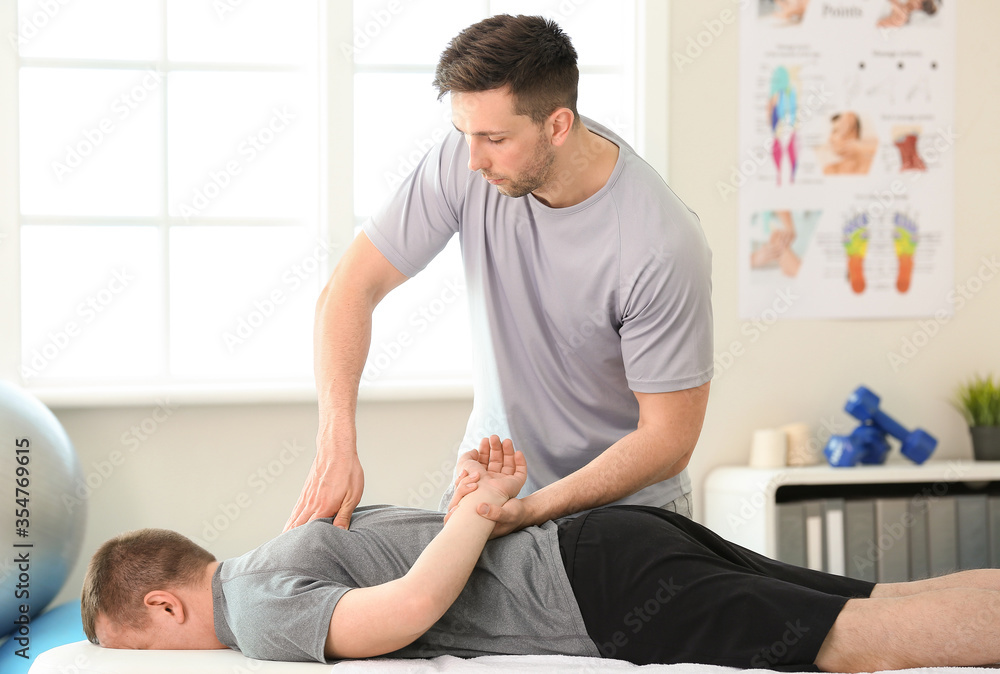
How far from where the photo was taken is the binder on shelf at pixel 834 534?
2527mm

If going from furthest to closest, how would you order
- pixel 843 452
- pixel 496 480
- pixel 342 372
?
1. pixel 843 452
2. pixel 342 372
3. pixel 496 480

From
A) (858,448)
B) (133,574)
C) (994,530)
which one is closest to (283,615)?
(133,574)

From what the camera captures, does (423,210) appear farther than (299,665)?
Yes

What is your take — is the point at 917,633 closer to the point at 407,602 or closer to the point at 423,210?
the point at 407,602

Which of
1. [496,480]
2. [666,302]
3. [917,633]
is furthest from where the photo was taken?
[666,302]

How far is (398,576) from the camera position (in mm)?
1402

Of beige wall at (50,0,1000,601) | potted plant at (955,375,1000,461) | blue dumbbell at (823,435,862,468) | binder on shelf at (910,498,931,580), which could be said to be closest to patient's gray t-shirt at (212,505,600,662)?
beige wall at (50,0,1000,601)

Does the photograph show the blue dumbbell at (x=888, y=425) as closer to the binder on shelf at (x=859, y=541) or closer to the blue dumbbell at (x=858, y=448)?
the blue dumbbell at (x=858, y=448)

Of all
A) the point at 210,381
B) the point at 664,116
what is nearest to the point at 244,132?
the point at 210,381

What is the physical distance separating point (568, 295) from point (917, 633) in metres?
0.80

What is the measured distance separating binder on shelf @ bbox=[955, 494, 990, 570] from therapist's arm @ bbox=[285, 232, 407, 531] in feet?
6.12

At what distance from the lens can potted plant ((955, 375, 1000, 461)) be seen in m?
2.76

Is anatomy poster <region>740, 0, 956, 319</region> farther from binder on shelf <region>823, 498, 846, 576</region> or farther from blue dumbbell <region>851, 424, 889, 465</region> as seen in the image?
binder on shelf <region>823, 498, 846, 576</region>

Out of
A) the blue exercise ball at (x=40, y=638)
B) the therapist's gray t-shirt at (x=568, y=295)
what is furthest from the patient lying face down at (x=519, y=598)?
the blue exercise ball at (x=40, y=638)
